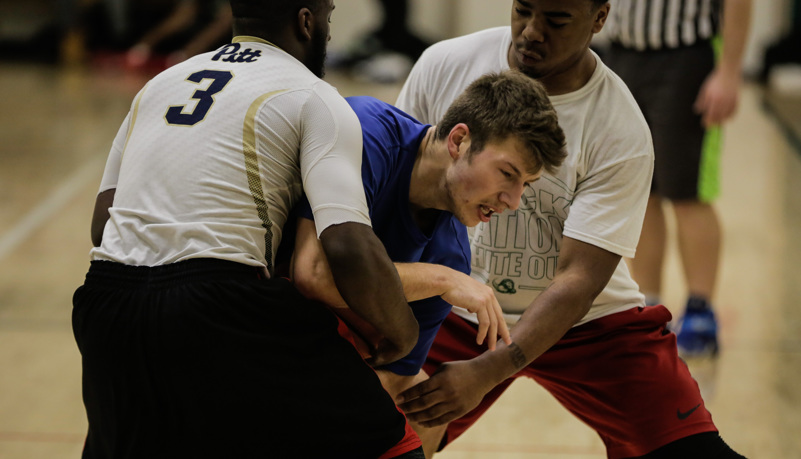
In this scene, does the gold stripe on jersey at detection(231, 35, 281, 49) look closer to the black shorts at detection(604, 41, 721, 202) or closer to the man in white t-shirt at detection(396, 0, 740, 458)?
the man in white t-shirt at detection(396, 0, 740, 458)

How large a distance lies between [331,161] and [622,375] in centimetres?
113

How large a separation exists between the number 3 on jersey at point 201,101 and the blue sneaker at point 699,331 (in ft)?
8.91

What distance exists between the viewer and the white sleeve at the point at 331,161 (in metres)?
1.78

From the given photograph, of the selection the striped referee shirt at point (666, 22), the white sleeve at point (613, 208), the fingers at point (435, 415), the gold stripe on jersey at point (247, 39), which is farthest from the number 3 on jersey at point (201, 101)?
the striped referee shirt at point (666, 22)

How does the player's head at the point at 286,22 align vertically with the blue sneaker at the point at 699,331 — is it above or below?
above

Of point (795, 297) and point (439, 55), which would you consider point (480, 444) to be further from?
point (795, 297)

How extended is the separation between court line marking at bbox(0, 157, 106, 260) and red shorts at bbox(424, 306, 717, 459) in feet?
11.8

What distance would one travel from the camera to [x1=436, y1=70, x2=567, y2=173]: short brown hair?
1931mm

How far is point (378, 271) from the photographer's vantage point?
1773 mm

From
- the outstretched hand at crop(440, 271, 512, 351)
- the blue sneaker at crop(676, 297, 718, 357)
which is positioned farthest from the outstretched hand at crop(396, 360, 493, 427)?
the blue sneaker at crop(676, 297, 718, 357)

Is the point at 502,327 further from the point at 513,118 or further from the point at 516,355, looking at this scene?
the point at 513,118

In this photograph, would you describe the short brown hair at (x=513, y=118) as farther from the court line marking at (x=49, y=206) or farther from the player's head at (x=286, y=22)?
the court line marking at (x=49, y=206)

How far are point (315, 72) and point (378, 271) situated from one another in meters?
0.56

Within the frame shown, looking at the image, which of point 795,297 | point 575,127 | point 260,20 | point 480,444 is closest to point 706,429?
point 575,127
